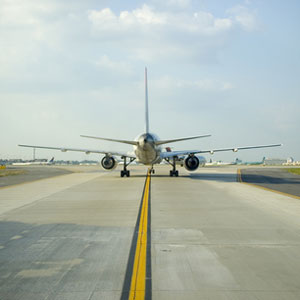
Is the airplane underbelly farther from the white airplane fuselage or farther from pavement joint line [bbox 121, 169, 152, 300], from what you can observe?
pavement joint line [bbox 121, 169, 152, 300]

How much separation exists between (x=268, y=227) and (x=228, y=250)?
291 centimetres

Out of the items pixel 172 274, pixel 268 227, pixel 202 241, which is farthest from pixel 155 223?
pixel 172 274

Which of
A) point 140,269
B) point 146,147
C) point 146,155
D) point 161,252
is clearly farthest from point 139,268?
point 146,155

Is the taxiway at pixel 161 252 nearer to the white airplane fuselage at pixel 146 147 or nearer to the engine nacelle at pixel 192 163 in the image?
the white airplane fuselage at pixel 146 147

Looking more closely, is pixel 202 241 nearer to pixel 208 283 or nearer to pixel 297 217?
pixel 208 283

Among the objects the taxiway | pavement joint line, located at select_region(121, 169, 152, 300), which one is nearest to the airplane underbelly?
the taxiway

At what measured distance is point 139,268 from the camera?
6.08 meters

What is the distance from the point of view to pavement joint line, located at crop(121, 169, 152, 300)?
5.00m

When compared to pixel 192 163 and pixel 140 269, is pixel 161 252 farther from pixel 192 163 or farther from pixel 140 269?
pixel 192 163

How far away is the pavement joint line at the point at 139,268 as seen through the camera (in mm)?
5000

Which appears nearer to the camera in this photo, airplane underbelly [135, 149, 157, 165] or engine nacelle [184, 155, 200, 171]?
airplane underbelly [135, 149, 157, 165]

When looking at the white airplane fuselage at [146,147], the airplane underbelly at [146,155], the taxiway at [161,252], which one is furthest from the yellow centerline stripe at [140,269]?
the airplane underbelly at [146,155]

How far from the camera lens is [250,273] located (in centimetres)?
586

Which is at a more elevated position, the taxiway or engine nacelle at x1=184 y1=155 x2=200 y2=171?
engine nacelle at x1=184 y1=155 x2=200 y2=171
